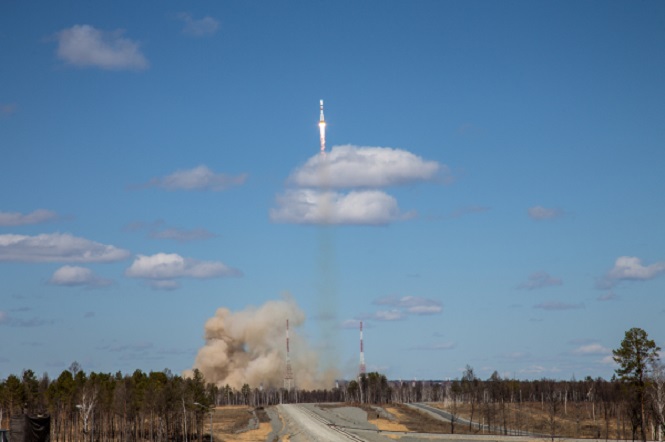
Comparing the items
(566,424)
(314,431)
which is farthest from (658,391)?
(566,424)

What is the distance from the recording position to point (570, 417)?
187125mm

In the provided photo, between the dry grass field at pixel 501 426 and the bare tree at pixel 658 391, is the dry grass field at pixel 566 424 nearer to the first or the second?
the dry grass field at pixel 501 426

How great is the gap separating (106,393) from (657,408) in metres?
84.1

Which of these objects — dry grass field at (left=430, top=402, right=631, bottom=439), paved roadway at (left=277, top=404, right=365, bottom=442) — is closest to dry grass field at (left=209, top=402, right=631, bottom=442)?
dry grass field at (left=430, top=402, right=631, bottom=439)

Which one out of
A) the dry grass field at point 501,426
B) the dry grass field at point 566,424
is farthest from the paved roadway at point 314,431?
the dry grass field at point 566,424

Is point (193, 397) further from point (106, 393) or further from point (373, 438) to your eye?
point (373, 438)

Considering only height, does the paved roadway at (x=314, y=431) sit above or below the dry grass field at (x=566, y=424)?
above

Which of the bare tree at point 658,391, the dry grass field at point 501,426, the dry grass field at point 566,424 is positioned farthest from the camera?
the dry grass field at point 501,426

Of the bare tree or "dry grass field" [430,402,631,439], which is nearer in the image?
the bare tree

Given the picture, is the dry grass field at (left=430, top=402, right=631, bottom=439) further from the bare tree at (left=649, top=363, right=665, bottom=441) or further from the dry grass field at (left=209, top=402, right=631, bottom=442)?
the bare tree at (left=649, top=363, right=665, bottom=441)

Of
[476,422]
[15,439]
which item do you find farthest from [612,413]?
[15,439]

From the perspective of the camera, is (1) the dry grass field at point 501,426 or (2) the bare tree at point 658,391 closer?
(2) the bare tree at point 658,391

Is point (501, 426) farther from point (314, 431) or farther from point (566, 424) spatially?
point (314, 431)

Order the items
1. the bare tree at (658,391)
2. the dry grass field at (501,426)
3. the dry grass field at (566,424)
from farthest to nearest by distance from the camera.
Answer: the dry grass field at (501,426) < the dry grass field at (566,424) < the bare tree at (658,391)
